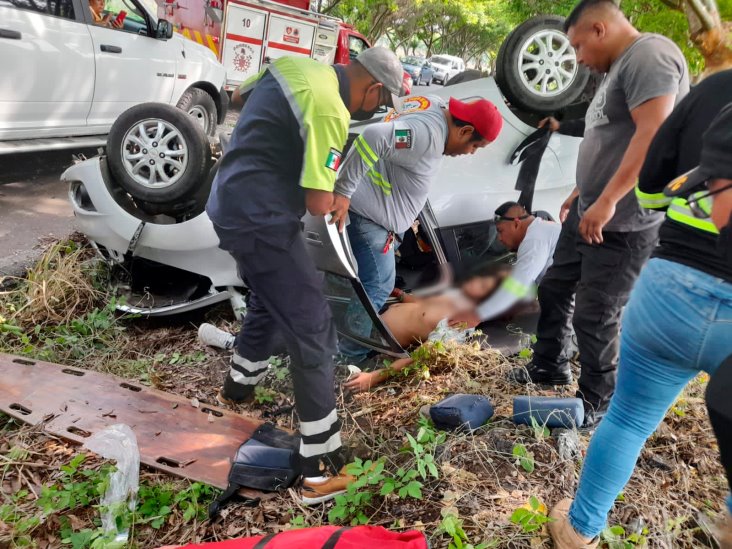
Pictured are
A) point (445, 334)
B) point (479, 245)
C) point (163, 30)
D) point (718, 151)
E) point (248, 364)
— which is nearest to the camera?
point (718, 151)

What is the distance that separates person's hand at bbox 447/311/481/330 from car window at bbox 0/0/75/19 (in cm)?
386

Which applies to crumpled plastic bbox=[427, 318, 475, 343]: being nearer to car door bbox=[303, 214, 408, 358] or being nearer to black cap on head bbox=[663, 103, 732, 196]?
car door bbox=[303, 214, 408, 358]

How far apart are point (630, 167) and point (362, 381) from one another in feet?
4.85

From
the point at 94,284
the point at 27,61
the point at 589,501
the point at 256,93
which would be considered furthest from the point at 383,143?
the point at 27,61

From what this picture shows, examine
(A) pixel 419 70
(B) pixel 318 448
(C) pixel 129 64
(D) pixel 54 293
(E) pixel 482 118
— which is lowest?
(D) pixel 54 293

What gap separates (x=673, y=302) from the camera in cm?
117

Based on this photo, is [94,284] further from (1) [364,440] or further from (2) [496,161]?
(2) [496,161]

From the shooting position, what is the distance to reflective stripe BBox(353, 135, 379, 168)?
212cm

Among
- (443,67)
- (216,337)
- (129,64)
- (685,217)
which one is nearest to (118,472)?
(216,337)

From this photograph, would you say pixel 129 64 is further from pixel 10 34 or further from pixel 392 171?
pixel 392 171

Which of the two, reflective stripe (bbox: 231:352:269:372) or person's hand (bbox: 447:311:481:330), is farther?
person's hand (bbox: 447:311:481:330)

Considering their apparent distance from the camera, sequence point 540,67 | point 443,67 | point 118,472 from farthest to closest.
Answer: point 443,67 < point 540,67 < point 118,472

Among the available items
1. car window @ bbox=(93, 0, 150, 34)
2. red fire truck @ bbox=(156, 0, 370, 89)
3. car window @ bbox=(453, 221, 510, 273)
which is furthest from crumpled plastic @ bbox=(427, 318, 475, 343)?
red fire truck @ bbox=(156, 0, 370, 89)

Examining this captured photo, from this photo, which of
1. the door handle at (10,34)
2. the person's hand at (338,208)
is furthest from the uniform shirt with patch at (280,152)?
the door handle at (10,34)
